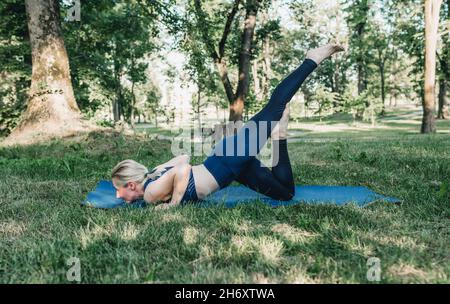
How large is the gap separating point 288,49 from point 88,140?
38596 mm

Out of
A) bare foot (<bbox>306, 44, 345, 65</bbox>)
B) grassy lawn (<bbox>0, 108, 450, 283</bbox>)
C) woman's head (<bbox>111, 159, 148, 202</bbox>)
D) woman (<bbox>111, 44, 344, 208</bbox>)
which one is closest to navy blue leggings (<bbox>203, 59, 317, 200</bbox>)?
woman (<bbox>111, 44, 344, 208</bbox>)

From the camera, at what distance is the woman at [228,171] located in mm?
3686

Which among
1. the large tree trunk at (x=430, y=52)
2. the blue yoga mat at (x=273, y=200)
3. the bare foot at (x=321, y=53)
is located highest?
the large tree trunk at (x=430, y=52)

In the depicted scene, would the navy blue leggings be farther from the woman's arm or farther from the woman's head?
the woman's head

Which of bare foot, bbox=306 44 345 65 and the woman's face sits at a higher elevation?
bare foot, bbox=306 44 345 65

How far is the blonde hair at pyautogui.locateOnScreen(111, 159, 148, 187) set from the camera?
3.75m

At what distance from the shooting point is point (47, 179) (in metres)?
5.21

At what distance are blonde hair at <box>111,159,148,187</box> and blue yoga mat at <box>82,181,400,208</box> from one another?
0.25 m

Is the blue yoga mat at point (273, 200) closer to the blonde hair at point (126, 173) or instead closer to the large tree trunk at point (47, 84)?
the blonde hair at point (126, 173)

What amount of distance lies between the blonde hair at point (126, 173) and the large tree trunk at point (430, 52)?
12.9 meters

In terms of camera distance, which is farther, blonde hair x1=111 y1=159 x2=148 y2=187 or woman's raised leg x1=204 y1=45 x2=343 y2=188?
woman's raised leg x1=204 y1=45 x2=343 y2=188

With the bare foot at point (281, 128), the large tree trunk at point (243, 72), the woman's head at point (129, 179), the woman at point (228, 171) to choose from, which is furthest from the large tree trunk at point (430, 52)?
the woman's head at point (129, 179)

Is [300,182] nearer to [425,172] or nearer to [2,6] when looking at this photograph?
[425,172]
